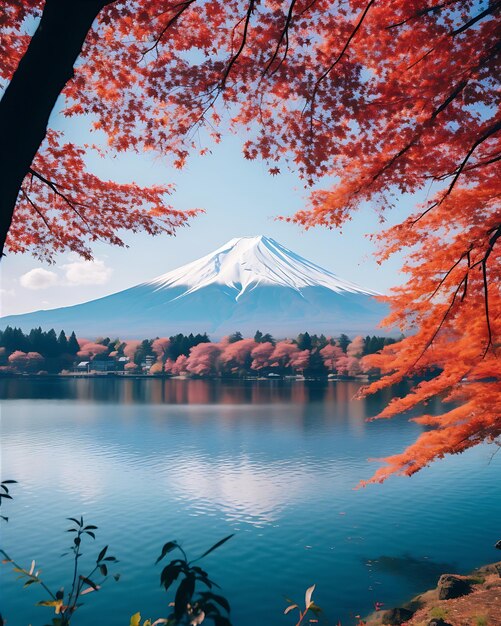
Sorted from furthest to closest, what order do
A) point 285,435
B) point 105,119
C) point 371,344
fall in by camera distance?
point 371,344
point 285,435
point 105,119

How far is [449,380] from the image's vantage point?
6363mm

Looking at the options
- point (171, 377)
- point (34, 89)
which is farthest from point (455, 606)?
point (171, 377)

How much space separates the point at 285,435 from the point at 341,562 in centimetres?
1212

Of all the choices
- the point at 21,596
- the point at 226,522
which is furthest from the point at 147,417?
the point at 21,596

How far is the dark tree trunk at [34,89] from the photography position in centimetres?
205

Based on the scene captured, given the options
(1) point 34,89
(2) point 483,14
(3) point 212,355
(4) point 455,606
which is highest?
(2) point 483,14

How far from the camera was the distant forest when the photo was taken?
56.6 m

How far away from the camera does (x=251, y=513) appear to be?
1082cm

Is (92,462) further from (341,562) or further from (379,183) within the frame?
(379,183)

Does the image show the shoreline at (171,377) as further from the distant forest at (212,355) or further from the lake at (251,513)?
the lake at (251,513)

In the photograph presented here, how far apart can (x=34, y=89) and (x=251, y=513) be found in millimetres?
10225

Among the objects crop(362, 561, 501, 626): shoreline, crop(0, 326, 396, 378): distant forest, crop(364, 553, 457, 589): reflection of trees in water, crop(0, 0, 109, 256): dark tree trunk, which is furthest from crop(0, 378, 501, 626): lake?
crop(0, 326, 396, 378): distant forest

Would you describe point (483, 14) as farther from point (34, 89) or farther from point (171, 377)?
point (171, 377)

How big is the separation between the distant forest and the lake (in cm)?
3490
